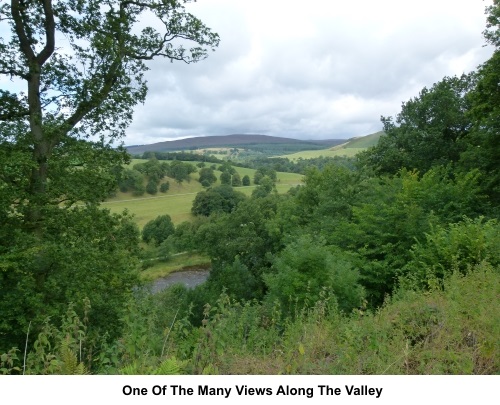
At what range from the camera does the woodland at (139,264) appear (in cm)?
429

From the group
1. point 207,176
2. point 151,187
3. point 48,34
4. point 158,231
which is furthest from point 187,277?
point 207,176

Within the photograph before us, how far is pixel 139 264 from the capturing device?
41.5ft

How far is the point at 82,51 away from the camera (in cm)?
1130

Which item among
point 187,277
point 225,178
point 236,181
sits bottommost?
point 187,277

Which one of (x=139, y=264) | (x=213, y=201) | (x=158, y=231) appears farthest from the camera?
(x=213, y=201)

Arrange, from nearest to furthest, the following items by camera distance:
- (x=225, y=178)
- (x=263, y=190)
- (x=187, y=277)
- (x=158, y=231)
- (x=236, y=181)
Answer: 1. (x=187, y=277)
2. (x=158, y=231)
3. (x=263, y=190)
4. (x=236, y=181)
5. (x=225, y=178)

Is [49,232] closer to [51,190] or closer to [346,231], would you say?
[51,190]

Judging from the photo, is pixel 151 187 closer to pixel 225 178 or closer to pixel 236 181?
pixel 225 178

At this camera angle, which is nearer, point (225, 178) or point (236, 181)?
point (236, 181)

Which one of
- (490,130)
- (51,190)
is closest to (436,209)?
(490,130)

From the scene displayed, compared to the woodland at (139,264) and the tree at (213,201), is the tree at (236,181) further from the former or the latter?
the woodland at (139,264)

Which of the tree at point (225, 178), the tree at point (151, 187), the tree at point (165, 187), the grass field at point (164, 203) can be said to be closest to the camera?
the grass field at point (164, 203)

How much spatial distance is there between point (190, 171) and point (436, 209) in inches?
3347

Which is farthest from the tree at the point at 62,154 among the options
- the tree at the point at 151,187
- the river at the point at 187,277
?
the tree at the point at 151,187
